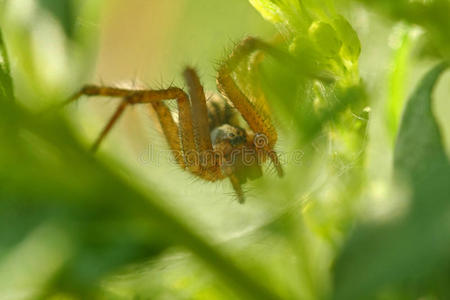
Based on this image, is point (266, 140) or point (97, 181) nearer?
point (97, 181)

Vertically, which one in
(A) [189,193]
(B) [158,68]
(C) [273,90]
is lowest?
(A) [189,193]

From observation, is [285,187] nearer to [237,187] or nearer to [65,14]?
[237,187]

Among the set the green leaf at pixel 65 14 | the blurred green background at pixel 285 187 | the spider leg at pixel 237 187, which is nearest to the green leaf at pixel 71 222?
the blurred green background at pixel 285 187

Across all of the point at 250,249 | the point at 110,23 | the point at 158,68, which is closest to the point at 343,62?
the point at 250,249

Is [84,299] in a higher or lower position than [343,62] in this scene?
lower

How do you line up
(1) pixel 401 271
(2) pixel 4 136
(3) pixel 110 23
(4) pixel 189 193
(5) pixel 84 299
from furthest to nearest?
(3) pixel 110 23 < (4) pixel 189 193 < (5) pixel 84 299 < (2) pixel 4 136 < (1) pixel 401 271

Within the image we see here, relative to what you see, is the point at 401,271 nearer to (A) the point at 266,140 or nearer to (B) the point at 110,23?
(A) the point at 266,140

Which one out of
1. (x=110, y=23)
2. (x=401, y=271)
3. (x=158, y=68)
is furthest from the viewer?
(x=110, y=23)
